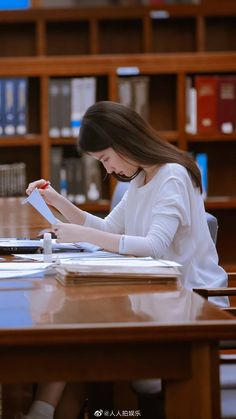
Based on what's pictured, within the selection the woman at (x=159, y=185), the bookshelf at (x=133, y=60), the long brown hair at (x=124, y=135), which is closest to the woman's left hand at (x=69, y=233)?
the woman at (x=159, y=185)

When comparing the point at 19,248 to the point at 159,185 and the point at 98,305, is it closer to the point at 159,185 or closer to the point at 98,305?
the point at 159,185

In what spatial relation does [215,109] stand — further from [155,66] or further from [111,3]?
[111,3]

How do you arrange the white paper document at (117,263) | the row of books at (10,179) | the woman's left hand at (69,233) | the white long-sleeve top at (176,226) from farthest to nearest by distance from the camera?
the row of books at (10,179) < the white long-sleeve top at (176,226) < the woman's left hand at (69,233) < the white paper document at (117,263)

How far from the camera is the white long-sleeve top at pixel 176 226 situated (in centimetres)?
220

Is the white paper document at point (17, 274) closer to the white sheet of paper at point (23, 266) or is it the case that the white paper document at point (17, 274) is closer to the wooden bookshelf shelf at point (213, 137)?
the white sheet of paper at point (23, 266)

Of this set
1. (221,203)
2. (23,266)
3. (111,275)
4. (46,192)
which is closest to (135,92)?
(221,203)

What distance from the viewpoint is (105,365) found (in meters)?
1.18

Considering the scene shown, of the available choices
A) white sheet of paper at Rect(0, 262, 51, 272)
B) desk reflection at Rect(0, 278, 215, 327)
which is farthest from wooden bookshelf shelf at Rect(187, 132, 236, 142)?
desk reflection at Rect(0, 278, 215, 327)

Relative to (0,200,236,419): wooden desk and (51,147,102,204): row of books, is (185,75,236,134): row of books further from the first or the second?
(0,200,236,419): wooden desk

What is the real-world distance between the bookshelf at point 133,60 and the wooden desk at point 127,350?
139 inches

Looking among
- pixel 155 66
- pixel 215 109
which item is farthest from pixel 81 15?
pixel 215 109

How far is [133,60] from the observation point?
15.4 feet

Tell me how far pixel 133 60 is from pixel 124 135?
2412 millimetres

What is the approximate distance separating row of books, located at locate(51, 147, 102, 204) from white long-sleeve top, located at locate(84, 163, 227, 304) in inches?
90.2
